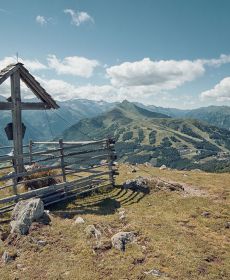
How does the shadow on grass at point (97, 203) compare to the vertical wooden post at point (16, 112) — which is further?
the vertical wooden post at point (16, 112)

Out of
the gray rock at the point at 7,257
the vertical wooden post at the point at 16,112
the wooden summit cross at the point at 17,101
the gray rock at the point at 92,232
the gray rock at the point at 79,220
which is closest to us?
Answer: the gray rock at the point at 7,257

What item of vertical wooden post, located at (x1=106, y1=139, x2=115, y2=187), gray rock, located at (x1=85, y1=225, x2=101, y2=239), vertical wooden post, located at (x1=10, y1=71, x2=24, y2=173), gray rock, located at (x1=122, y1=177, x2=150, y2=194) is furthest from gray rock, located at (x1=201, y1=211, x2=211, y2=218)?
vertical wooden post, located at (x1=10, y1=71, x2=24, y2=173)

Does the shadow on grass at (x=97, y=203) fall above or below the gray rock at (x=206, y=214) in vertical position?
below

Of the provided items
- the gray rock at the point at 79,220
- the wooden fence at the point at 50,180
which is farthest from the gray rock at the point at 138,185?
the gray rock at the point at 79,220

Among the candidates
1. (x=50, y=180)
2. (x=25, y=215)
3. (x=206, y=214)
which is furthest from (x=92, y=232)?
(x=50, y=180)

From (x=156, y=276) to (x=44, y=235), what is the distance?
556 centimetres

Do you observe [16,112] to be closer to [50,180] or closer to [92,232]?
[50,180]

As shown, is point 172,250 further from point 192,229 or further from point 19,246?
point 19,246

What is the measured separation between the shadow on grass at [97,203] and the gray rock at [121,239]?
3.99 metres

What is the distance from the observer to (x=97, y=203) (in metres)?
19.5

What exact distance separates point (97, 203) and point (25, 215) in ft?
18.1

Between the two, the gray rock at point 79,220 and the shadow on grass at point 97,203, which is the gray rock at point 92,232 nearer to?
the gray rock at point 79,220

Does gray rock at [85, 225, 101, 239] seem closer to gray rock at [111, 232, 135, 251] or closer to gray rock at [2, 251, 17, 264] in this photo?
gray rock at [111, 232, 135, 251]

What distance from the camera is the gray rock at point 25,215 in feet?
47.2
